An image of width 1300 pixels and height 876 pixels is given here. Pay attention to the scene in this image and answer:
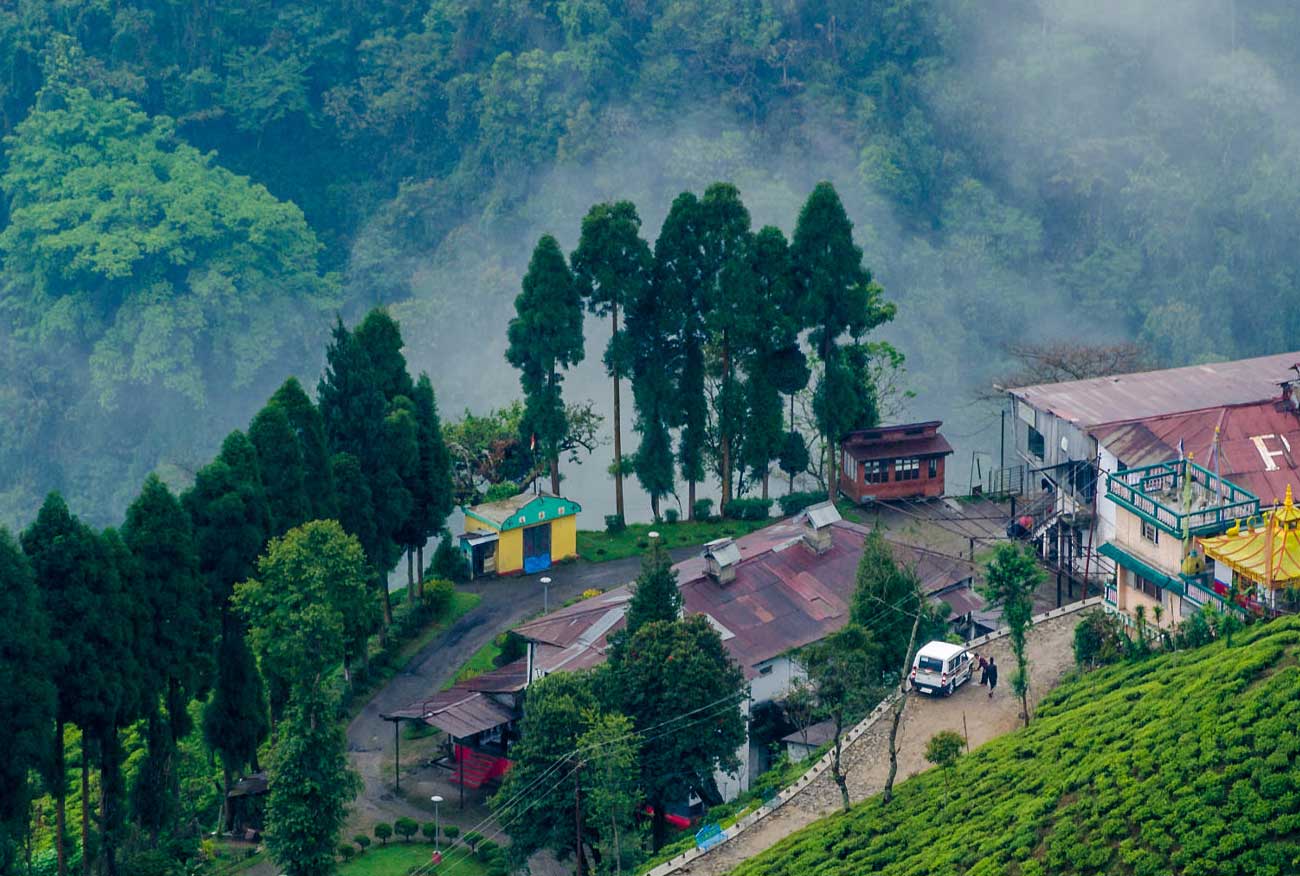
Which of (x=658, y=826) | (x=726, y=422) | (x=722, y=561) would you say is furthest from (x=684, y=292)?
(x=658, y=826)

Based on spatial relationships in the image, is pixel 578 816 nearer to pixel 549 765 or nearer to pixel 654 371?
pixel 549 765

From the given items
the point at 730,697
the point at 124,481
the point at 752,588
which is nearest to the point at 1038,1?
the point at 124,481

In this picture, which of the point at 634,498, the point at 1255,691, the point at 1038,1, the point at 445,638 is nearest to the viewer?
the point at 1255,691

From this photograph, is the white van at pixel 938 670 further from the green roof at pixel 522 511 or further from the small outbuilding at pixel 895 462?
the small outbuilding at pixel 895 462

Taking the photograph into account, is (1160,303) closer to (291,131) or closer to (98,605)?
(291,131)

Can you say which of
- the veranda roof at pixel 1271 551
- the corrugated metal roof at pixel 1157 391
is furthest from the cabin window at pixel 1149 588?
the corrugated metal roof at pixel 1157 391
